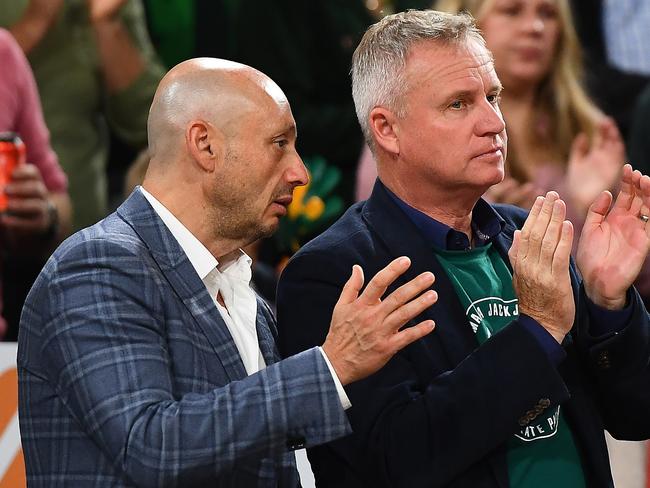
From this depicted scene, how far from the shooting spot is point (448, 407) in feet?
5.61

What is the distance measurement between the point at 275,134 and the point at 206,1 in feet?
4.95

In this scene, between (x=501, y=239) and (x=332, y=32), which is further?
(x=332, y=32)

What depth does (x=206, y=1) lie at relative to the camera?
10.7 ft

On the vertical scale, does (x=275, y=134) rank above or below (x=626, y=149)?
above

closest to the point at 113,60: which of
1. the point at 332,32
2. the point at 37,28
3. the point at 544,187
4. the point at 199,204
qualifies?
the point at 37,28

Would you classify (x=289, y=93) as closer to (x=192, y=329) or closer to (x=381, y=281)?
(x=192, y=329)

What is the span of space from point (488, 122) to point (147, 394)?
76 cm

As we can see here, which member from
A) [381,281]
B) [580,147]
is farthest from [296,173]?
[580,147]

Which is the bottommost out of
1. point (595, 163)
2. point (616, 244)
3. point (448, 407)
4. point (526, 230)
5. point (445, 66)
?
point (595, 163)

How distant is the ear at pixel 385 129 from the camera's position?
200cm

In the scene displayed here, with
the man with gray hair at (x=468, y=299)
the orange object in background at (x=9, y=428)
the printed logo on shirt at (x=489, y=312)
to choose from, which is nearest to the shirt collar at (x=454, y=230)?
the man with gray hair at (x=468, y=299)

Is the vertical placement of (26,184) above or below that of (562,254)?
below

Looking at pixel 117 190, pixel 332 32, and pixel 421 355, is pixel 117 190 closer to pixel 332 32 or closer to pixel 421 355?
pixel 332 32

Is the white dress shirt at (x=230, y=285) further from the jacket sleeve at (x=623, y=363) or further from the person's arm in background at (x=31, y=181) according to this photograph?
the person's arm in background at (x=31, y=181)
